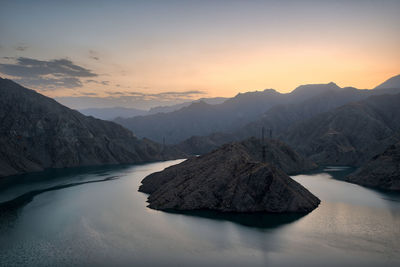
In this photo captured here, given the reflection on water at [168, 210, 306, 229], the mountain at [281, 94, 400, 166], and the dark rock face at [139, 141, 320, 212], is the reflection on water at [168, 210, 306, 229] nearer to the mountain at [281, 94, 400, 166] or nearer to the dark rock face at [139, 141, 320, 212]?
the dark rock face at [139, 141, 320, 212]

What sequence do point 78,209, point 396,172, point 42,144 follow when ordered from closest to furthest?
point 78,209
point 396,172
point 42,144

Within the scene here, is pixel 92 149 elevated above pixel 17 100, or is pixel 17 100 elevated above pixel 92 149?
pixel 17 100

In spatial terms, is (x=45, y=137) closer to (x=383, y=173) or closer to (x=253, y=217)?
(x=253, y=217)

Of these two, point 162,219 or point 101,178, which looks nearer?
point 162,219

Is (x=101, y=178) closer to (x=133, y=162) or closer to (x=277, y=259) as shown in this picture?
(x=133, y=162)

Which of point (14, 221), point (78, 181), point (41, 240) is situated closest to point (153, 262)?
point (41, 240)

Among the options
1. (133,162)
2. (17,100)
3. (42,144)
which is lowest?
(133,162)

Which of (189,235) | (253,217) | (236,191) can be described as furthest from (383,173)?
(189,235)

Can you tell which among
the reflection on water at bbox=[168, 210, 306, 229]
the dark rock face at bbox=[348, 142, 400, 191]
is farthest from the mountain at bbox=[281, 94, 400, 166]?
the reflection on water at bbox=[168, 210, 306, 229]
